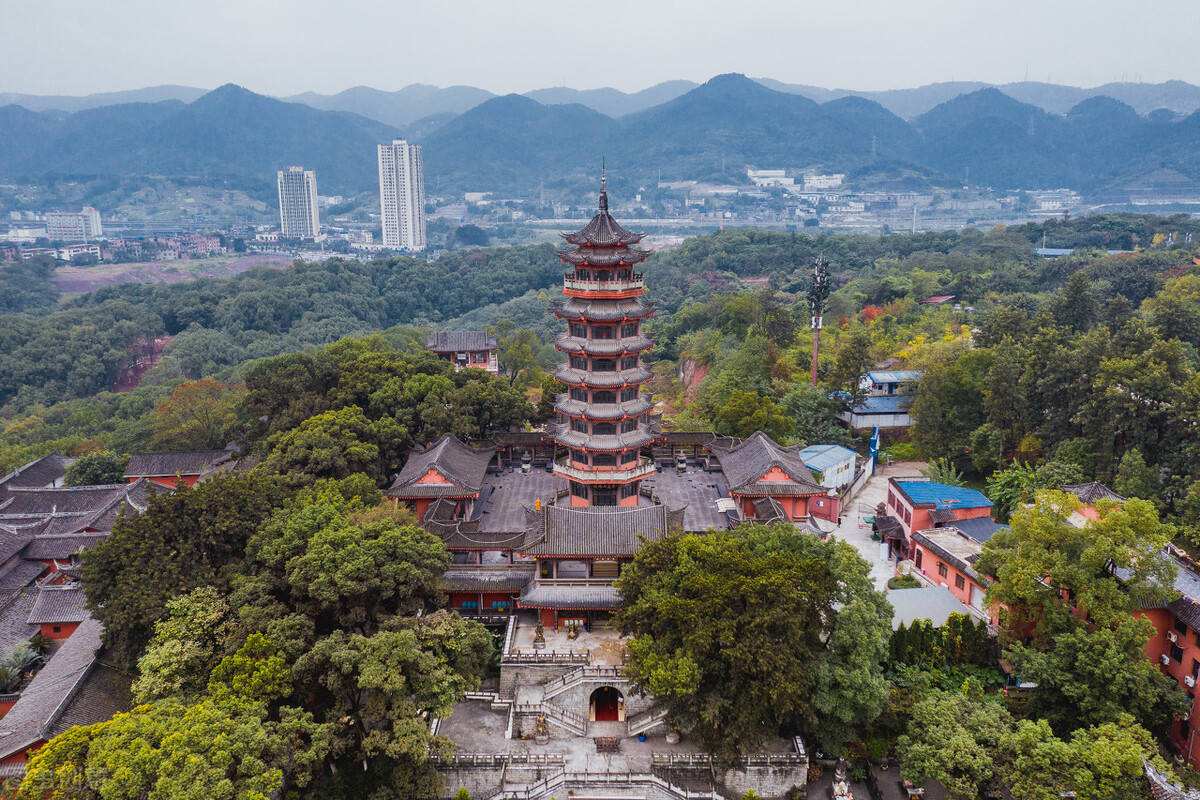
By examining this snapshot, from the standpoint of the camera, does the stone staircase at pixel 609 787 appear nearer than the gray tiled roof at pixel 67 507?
Yes

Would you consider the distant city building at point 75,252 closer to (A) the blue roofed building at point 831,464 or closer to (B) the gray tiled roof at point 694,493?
(B) the gray tiled roof at point 694,493

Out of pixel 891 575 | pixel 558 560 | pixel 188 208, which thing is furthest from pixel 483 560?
pixel 188 208

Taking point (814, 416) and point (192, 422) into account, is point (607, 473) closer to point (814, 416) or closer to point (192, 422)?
point (814, 416)

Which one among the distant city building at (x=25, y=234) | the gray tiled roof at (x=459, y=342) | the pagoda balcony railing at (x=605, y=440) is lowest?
the gray tiled roof at (x=459, y=342)

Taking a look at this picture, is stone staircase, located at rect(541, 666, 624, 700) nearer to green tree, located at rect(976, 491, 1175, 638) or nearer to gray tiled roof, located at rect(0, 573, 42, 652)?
green tree, located at rect(976, 491, 1175, 638)

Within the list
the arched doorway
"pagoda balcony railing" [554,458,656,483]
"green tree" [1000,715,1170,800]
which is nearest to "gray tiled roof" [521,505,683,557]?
"pagoda balcony railing" [554,458,656,483]

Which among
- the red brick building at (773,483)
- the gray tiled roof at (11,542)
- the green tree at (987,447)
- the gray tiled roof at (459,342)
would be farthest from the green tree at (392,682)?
the gray tiled roof at (459,342)
